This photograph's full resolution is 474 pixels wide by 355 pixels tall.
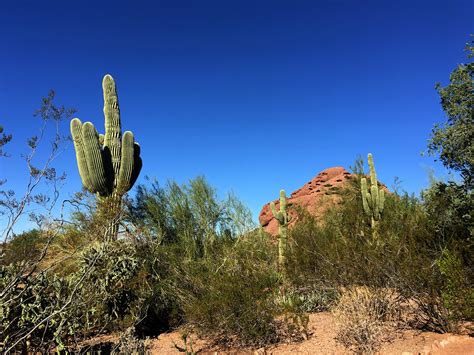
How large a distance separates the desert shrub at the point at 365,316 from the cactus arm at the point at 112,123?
7483 millimetres

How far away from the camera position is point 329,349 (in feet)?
17.8

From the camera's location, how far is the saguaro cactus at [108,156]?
10.2 metres

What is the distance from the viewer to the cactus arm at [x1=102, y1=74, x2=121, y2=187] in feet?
36.0

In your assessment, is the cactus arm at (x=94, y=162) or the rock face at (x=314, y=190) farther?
the rock face at (x=314, y=190)

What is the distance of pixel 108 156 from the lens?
10867 mm

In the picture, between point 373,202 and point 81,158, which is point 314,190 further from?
point 81,158

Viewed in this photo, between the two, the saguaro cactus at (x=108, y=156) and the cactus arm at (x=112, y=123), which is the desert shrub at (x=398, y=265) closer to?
the saguaro cactus at (x=108, y=156)

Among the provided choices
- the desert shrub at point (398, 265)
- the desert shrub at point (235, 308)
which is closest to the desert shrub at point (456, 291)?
the desert shrub at point (398, 265)

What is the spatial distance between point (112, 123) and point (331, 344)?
28.8 ft

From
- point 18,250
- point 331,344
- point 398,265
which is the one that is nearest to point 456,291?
point 398,265

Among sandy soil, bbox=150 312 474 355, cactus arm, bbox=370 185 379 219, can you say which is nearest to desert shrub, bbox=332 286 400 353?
sandy soil, bbox=150 312 474 355

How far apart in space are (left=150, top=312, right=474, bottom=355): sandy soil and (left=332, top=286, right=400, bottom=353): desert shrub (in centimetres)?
16

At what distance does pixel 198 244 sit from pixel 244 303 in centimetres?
389

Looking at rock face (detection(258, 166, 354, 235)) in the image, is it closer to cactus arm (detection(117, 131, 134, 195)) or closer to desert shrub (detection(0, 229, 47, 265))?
cactus arm (detection(117, 131, 134, 195))
